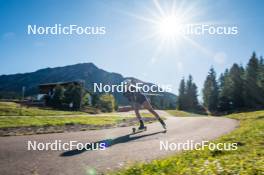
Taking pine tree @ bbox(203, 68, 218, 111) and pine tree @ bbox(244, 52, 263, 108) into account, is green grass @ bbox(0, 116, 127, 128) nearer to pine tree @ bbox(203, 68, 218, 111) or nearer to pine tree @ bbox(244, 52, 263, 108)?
pine tree @ bbox(244, 52, 263, 108)

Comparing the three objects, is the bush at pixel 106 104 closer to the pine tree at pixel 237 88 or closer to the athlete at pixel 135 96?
the pine tree at pixel 237 88

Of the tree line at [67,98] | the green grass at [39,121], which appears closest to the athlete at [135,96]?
the green grass at [39,121]

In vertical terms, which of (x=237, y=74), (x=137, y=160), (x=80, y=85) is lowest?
(x=137, y=160)

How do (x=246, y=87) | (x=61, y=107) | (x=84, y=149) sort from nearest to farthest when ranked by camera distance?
(x=84, y=149) < (x=61, y=107) < (x=246, y=87)

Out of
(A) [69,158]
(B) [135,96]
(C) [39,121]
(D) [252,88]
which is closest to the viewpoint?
(A) [69,158]

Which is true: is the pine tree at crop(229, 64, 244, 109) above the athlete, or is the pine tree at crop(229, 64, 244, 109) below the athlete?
above

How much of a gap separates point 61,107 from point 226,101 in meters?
60.3

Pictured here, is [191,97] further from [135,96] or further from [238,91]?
[135,96]

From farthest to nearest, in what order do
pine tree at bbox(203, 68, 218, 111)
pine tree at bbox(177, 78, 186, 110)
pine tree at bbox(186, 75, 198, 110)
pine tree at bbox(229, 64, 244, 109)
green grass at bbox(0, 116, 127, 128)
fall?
pine tree at bbox(177, 78, 186, 110), pine tree at bbox(186, 75, 198, 110), pine tree at bbox(203, 68, 218, 111), pine tree at bbox(229, 64, 244, 109), green grass at bbox(0, 116, 127, 128)

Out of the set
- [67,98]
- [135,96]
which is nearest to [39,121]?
[135,96]

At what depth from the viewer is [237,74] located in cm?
9100

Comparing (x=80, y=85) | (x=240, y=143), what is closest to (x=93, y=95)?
(x=80, y=85)

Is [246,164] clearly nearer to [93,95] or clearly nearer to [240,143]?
[240,143]

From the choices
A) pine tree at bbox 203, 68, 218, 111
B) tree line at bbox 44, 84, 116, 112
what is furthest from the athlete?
pine tree at bbox 203, 68, 218, 111
